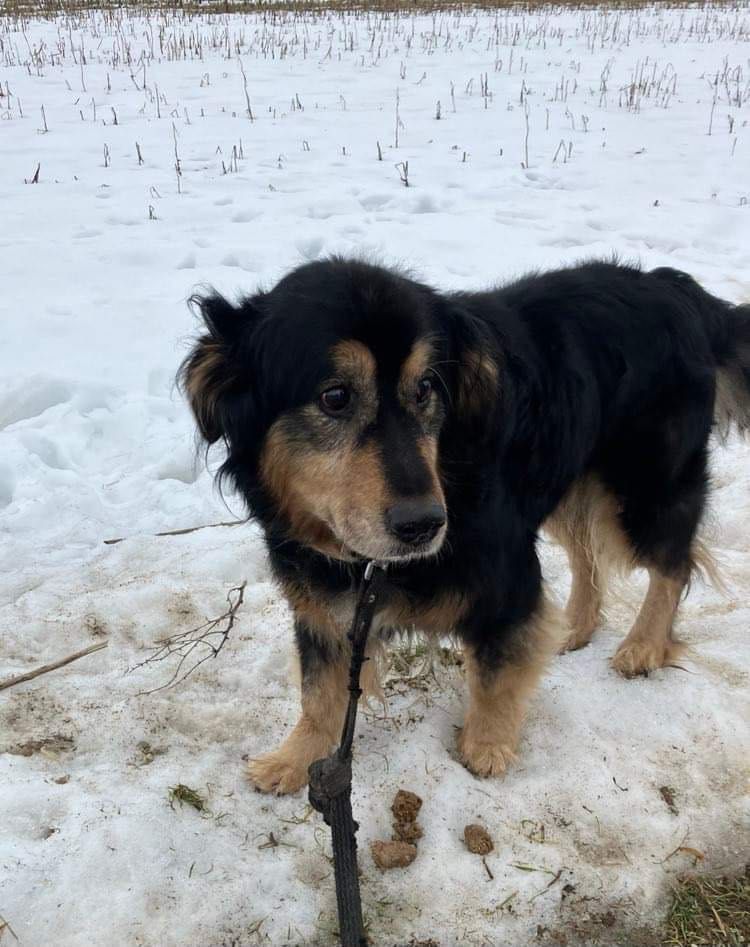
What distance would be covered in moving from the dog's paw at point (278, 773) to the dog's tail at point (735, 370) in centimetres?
219

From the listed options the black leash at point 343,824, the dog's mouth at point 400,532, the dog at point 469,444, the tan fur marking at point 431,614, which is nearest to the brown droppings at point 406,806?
the dog at point 469,444

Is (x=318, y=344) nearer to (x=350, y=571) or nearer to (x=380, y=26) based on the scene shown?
(x=350, y=571)

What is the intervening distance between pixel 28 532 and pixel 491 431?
256 cm

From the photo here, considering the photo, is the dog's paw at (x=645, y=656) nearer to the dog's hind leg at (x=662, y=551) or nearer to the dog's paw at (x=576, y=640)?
the dog's hind leg at (x=662, y=551)

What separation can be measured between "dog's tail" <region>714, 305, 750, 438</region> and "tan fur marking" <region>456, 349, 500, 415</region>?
1.26 meters

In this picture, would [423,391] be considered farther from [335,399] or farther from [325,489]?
[325,489]

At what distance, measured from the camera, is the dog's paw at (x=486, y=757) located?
2859mm

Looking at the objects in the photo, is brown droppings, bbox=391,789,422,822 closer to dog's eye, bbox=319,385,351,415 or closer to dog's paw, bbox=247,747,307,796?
dog's paw, bbox=247,747,307,796

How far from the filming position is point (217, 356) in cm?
250

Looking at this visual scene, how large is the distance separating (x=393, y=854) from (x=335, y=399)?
1429 mm

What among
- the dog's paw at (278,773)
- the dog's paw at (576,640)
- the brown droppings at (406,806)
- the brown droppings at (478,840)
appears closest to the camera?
the brown droppings at (478,840)

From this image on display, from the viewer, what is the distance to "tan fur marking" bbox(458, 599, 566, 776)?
2838mm

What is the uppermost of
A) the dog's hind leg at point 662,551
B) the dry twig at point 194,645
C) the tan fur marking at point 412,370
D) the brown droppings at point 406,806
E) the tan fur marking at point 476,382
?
the tan fur marking at point 412,370

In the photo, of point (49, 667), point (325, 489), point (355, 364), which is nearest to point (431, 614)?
point (325, 489)
